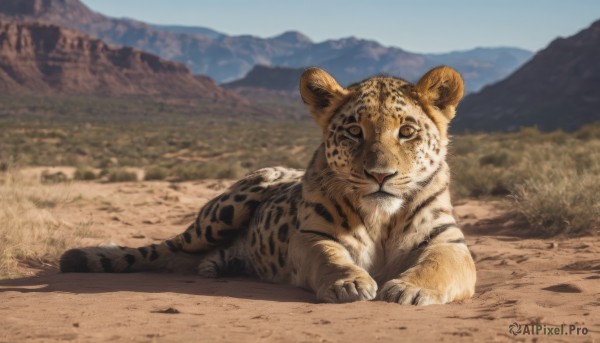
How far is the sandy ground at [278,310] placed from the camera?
12.2 ft

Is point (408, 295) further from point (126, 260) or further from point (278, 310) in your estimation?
point (126, 260)

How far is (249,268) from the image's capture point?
278 inches

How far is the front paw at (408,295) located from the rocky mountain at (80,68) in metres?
117

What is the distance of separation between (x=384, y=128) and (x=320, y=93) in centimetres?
81

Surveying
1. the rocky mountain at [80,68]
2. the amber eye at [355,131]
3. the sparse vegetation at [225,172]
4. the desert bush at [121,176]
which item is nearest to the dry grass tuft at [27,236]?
the sparse vegetation at [225,172]

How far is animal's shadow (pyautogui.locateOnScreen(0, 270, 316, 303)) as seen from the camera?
543 cm

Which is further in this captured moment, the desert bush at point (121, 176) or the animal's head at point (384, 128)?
the desert bush at point (121, 176)

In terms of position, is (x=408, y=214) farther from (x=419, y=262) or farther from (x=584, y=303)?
(x=584, y=303)

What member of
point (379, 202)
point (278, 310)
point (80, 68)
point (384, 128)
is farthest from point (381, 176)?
point (80, 68)

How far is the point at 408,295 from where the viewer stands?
459 cm

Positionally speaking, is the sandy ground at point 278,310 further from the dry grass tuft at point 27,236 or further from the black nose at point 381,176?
the black nose at point 381,176

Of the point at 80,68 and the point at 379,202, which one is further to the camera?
the point at 80,68

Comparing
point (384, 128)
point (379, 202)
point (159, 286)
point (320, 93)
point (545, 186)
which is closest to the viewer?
point (379, 202)

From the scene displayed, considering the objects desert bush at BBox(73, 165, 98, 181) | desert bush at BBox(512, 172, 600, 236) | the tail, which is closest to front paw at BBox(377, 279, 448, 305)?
the tail
